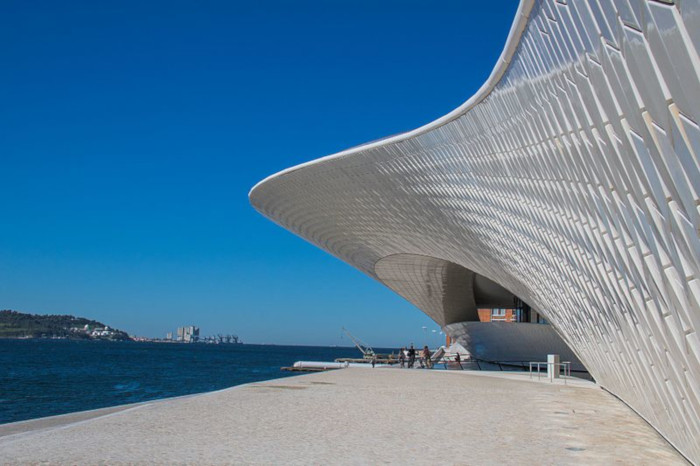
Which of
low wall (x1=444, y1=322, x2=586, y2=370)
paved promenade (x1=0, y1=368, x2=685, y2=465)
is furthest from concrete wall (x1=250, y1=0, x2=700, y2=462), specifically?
low wall (x1=444, y1=322, x2=586, y2=370)

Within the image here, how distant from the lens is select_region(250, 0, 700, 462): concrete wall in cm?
552

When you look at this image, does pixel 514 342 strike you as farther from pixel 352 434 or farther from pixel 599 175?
pixel 599 175

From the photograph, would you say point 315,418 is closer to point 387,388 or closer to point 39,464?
point 39,464

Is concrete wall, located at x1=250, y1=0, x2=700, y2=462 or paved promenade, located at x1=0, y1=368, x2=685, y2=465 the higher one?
concrete wall, located at x1=250, y1=0, x2=700, y2=462

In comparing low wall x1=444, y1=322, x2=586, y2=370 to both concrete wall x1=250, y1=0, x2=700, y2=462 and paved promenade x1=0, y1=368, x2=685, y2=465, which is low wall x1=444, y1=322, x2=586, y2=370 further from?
paved promenade x1=0, y1=368, x2=685, y2=465

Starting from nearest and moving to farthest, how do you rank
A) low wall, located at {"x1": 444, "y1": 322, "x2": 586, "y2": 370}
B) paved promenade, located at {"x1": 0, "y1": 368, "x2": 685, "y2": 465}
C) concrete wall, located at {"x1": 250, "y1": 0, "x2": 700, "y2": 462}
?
concrete wall, located at {"x1": 250, "y1": 0, "x2": 700, "y2": 462} < paved promenade, located at {"x1": 0, "y1": 368, "x2": 685, "y2": 465} < low wall, located at {"x1": 444, "y1": 322, "x2": 586, "y2": 370}

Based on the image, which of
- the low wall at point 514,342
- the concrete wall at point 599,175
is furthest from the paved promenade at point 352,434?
the low wall at point 514,342

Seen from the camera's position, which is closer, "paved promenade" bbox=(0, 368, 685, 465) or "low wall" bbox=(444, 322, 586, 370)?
"paved promenade" bbox=(0, 368, 685, 465)

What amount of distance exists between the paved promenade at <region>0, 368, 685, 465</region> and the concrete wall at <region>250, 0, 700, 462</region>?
39.9 inches

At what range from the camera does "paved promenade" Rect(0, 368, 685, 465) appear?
8348 mm

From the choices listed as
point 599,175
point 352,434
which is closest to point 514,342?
point 352,434

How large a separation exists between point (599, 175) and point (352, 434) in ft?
14.9

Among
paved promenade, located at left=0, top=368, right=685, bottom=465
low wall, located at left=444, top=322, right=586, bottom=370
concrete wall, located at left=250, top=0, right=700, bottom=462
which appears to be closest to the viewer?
concrete wall, located at left=250, top=0, right=700, bottom=462

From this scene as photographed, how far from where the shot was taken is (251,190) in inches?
1346
